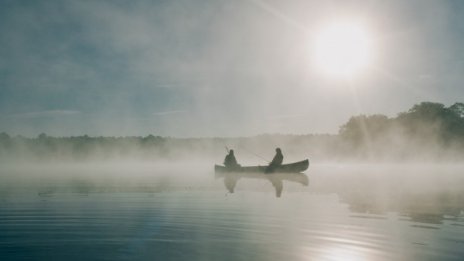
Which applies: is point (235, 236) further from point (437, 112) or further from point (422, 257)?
point (437, 112)

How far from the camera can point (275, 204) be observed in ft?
70.3

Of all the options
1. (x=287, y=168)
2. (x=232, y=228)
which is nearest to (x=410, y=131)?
(x=287, y=168)

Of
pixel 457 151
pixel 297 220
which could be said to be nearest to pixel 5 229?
pixel 297 220

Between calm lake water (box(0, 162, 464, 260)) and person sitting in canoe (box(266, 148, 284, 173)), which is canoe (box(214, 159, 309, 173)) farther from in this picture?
calm lake water (box(0, 162, 464, 260))

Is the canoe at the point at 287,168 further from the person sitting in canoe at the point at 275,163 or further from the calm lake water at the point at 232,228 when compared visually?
the calm lake water at the point at 232,228

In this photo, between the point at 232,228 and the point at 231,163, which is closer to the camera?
the point at 232,228

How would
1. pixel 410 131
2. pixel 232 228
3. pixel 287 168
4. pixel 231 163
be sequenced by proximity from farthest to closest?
1. pixel 410 131
2. pixel 231 163
3. pixel 287 168
4. pixel 232 228

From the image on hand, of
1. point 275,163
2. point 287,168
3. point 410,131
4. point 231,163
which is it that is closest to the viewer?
point 275,163

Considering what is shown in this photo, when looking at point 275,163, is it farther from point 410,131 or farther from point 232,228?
point 410,131

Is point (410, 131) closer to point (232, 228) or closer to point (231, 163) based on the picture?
point (231, 163)

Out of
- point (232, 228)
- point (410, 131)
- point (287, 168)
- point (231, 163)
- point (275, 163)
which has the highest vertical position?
point (410, 131)

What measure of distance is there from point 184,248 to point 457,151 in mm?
116590

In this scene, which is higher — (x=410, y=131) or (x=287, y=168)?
(x=410, y=131)

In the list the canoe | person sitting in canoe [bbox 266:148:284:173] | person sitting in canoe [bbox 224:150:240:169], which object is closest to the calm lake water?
person sitting in canoe [bbox 266:148:284:173]
